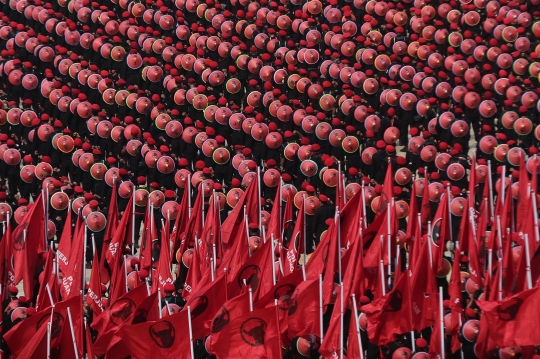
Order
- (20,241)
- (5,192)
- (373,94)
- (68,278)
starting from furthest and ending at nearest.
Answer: (373,94) < (5,192) < (20,241) < (68,278)

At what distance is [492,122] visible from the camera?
1923 cm

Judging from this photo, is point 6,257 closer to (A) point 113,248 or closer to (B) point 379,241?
(A) point 113,248

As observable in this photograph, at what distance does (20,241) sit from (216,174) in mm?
4194

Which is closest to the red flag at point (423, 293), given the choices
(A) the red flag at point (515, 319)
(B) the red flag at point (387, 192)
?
(A) the red flag at point (515, 319)

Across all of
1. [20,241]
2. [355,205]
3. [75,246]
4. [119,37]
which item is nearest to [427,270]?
[355,205]

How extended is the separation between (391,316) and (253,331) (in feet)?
6.16

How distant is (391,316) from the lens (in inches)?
528

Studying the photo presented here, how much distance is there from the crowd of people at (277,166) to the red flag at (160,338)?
0.05 metres

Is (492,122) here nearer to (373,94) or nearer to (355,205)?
(373,94)

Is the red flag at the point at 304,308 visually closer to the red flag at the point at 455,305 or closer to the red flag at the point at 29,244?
the red flag at the point at 455,305

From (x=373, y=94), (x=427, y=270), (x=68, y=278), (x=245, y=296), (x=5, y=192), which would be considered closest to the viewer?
(x=245, y=296)

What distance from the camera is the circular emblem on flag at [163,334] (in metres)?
12.3

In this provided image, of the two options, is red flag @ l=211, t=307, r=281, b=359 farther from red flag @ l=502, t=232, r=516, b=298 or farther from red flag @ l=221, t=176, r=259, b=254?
red flag @ l=221, t=176, r=259, b=254

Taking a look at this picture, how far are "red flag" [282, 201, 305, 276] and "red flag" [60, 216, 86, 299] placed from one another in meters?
2.87
